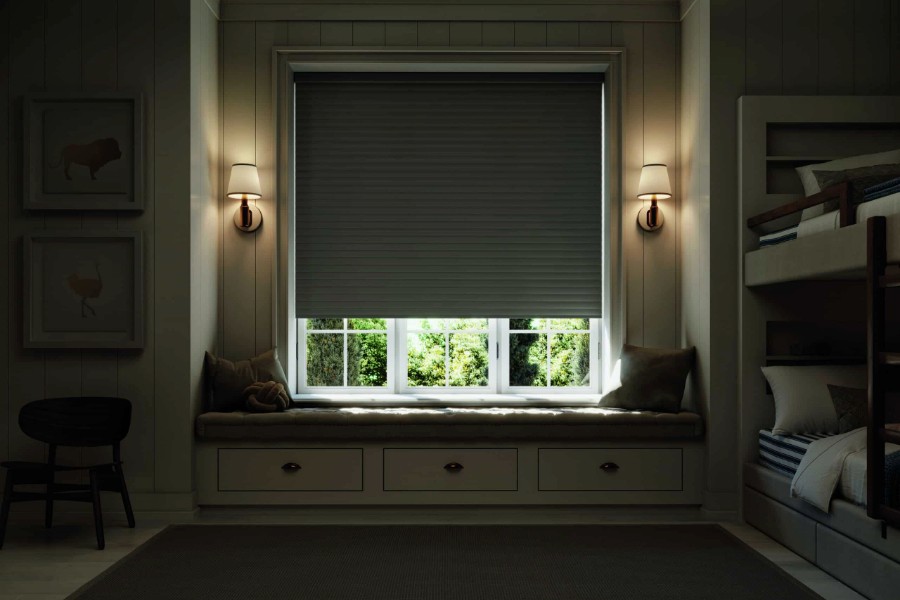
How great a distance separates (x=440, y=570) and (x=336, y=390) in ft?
5.97

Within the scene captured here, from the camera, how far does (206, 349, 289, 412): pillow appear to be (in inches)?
180

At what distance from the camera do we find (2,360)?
4.34m

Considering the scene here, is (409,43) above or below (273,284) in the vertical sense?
above

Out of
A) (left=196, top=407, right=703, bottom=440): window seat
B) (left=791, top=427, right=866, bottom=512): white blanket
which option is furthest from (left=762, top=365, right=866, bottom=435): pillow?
(left=196, top=407, right=703, bottom=440): window seat

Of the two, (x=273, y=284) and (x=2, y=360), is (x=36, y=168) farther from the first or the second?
(x=273, y=284)

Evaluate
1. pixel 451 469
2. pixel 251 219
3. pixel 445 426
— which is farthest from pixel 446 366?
pixel 251 219

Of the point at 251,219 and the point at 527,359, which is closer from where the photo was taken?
the point at 251,219

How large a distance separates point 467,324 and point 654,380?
122cm

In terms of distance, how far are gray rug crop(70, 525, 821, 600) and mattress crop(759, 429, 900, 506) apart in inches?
16.3

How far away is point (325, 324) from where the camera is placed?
201 inches

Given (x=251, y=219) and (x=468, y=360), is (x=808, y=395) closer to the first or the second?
(x=468, y=360)

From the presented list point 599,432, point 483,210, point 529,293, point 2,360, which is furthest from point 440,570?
point 2,360

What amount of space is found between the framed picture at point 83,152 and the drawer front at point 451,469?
6.47 feet

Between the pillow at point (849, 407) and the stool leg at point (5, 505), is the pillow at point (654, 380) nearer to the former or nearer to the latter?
the pillow at point (849, 407)
